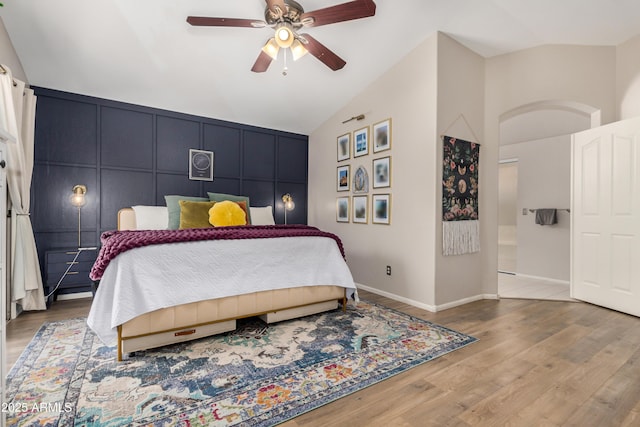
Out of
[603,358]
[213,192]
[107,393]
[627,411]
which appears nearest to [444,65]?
[603,358]

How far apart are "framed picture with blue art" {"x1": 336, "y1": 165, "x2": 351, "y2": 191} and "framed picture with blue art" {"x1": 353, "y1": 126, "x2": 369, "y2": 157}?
28cm

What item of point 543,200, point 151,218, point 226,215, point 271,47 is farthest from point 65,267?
point 543,200

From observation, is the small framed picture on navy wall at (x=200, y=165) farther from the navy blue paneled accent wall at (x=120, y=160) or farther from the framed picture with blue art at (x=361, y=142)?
the framed picture with blue art at (x=361, y=142)

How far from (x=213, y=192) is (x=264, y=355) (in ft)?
9.92

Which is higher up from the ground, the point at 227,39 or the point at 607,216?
the point at 227,39

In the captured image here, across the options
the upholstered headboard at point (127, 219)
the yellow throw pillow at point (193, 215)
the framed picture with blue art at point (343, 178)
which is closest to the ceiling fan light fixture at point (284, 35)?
the yellow throw pillow at point (193, 215)

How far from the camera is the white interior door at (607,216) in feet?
10.1

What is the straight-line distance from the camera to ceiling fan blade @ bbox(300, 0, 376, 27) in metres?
2.14

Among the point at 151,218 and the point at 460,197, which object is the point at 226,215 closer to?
the point at 151,218

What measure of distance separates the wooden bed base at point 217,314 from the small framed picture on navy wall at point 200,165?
256cm

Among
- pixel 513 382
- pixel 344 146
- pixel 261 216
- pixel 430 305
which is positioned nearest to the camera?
pixel 513 382

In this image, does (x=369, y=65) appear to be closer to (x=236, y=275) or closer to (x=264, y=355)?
(x=236, y=275)

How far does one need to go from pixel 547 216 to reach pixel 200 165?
5175mm

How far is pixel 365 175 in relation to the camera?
412cm
